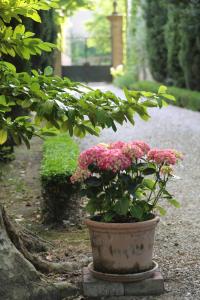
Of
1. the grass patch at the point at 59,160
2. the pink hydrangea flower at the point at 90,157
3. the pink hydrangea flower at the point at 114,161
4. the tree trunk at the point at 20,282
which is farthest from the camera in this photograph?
the grass patch at the point at 59,160

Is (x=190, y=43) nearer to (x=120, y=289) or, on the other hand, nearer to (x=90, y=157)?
(x=90, y=157)

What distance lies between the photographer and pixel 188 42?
18.2 metres

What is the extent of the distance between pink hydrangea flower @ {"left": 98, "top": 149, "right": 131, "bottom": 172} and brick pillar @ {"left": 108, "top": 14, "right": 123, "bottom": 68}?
3022cm

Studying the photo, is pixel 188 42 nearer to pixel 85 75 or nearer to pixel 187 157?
pixel 187 157

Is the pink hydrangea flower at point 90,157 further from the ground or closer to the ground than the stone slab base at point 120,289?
further from the ground

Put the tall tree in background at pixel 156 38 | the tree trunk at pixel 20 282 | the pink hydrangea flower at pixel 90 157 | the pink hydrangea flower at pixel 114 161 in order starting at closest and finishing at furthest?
the tree trunk at pixel 20 282 < the pink hydrangea flower at pixel 114 161 < the pink hydrangea flower at pixel 90 157 < the tall tree in background at pixel 156 38

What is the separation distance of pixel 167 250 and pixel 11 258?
1.65 metres

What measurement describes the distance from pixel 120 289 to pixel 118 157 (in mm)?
804

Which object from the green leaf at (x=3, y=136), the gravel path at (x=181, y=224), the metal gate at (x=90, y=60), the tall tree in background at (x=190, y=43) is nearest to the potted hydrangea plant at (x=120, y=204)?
the gravel path at (x=181, y=224)

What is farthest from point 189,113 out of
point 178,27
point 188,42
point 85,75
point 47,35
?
point 85,75

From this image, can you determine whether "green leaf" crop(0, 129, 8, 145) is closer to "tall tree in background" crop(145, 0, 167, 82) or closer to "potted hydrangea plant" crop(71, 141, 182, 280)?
"potted hydrangea plant" crop(71, 141, 182, 280)

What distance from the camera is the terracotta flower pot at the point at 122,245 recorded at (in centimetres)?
377

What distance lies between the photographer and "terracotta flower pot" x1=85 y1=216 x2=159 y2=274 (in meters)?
3.77

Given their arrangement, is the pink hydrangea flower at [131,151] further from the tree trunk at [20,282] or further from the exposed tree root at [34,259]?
the exposed tree root at [34,259]
